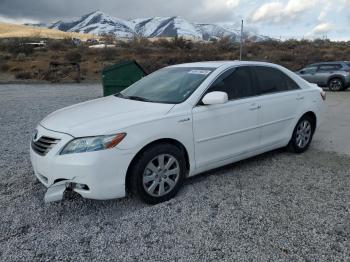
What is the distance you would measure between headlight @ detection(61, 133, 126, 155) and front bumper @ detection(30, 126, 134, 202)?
43mm

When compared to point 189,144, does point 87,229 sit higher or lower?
lower

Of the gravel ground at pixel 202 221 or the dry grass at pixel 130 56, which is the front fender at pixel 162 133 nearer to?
the gravel ground at pixel 202 221

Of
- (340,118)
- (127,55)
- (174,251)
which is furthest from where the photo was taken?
(127,55)

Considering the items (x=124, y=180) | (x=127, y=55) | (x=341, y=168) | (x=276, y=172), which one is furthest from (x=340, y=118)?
(x=127, y=55)

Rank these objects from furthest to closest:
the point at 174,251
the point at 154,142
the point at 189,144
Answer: the point at 189,144 → the point at 154,142 → the point at 174,251

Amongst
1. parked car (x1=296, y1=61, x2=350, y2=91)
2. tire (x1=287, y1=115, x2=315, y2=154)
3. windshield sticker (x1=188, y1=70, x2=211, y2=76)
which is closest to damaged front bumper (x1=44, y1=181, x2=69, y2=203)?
windshield sticker (x1=188, y1=70, x2=211, y2=76)

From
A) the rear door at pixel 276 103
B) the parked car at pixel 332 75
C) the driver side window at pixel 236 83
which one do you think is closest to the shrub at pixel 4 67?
the parked car at pixel 332 75

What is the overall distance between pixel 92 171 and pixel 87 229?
1.84ft

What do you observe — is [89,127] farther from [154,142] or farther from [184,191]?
[184,191]

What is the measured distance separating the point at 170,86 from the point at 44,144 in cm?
175

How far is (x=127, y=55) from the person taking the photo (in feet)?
117

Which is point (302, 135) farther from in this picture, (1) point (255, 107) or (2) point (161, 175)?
(2) point (161, 175)

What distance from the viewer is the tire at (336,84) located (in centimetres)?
1808

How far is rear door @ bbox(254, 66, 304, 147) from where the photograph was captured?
5.26 meters
